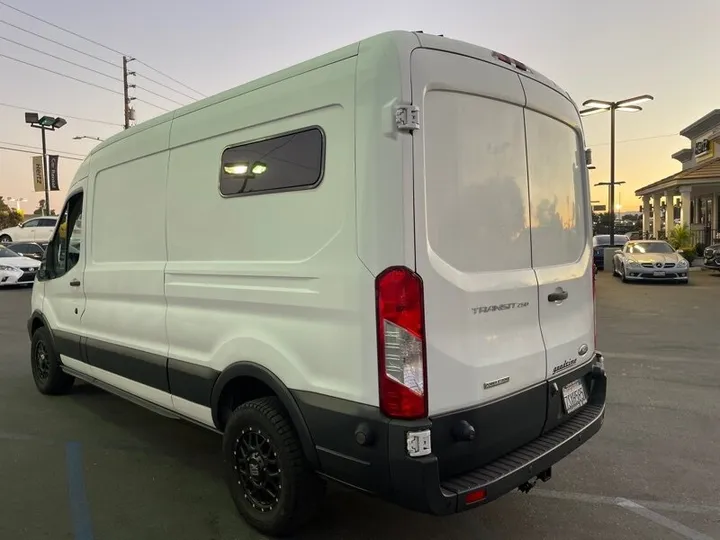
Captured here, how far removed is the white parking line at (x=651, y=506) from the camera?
3338 millimetres

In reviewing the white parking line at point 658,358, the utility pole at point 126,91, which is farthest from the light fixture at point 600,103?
the utility pole at point 126,91

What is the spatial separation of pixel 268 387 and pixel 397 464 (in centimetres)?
104

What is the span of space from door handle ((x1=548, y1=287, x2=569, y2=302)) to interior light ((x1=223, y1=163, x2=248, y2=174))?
1.90 metres

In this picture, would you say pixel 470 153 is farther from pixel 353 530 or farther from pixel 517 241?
pixel 353 530

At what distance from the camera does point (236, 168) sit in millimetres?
3506

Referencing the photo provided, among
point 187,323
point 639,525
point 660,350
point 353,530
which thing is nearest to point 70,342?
point 187,323

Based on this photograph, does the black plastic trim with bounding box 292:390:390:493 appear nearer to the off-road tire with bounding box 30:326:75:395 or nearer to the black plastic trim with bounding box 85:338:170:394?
the black plastic trim with bounding box 85:338:170:394

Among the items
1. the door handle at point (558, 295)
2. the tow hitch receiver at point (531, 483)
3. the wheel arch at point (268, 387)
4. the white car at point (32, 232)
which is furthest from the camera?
the white car at point (32, 232)

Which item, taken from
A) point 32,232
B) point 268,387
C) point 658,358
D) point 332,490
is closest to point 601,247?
point 658,358

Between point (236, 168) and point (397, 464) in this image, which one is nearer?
point (397, 464)

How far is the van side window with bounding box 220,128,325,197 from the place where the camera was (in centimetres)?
304

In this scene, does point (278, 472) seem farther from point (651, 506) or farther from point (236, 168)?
point (651, 506)

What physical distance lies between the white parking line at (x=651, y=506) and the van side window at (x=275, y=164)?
253cm

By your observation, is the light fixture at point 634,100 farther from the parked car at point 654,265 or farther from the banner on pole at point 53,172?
the banner on pole at point 53,172
